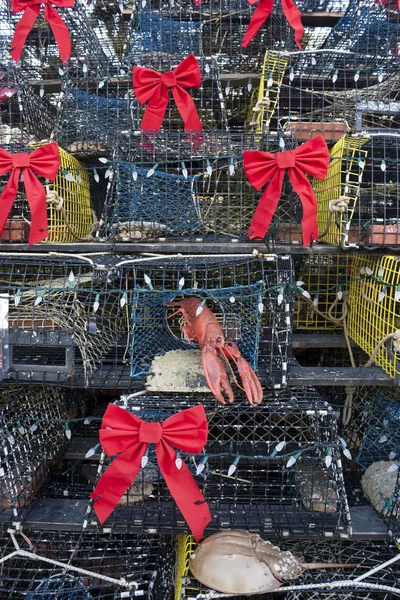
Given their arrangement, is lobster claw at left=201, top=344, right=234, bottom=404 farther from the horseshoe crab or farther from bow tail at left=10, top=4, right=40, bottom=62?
bow tail at left=10, top=4, right=40, bottom=62

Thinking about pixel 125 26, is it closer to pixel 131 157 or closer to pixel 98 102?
pixel 98 102

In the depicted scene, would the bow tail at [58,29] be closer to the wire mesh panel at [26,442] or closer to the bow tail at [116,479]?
the wire mesh panel at [26,442]

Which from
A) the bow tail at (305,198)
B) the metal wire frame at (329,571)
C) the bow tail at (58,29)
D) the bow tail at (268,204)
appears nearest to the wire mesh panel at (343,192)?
the bow tail at (305,198)

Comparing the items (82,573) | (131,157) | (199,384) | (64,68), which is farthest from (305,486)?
(64,68)

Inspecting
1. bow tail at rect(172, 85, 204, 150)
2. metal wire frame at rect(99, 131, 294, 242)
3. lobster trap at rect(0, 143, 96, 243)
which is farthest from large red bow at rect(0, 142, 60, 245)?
bow tail at rect(172, 85, 204, 150)

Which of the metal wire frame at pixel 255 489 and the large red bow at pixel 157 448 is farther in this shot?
the metal wire frame at pixel 255 489

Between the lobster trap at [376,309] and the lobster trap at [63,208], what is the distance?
1.42 metres

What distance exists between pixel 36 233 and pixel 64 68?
46.0 inches

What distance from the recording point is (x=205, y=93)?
2561 millimetres

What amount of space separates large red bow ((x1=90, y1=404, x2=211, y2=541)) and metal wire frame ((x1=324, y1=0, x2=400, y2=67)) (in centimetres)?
222

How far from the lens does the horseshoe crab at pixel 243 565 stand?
4.76ft

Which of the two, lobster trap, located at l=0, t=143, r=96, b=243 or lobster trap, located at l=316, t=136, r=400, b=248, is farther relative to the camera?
lobster trap, located at l=0, t=143, r=96, b=243

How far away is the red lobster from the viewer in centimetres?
154

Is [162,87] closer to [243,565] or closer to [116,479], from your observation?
[116,479]
